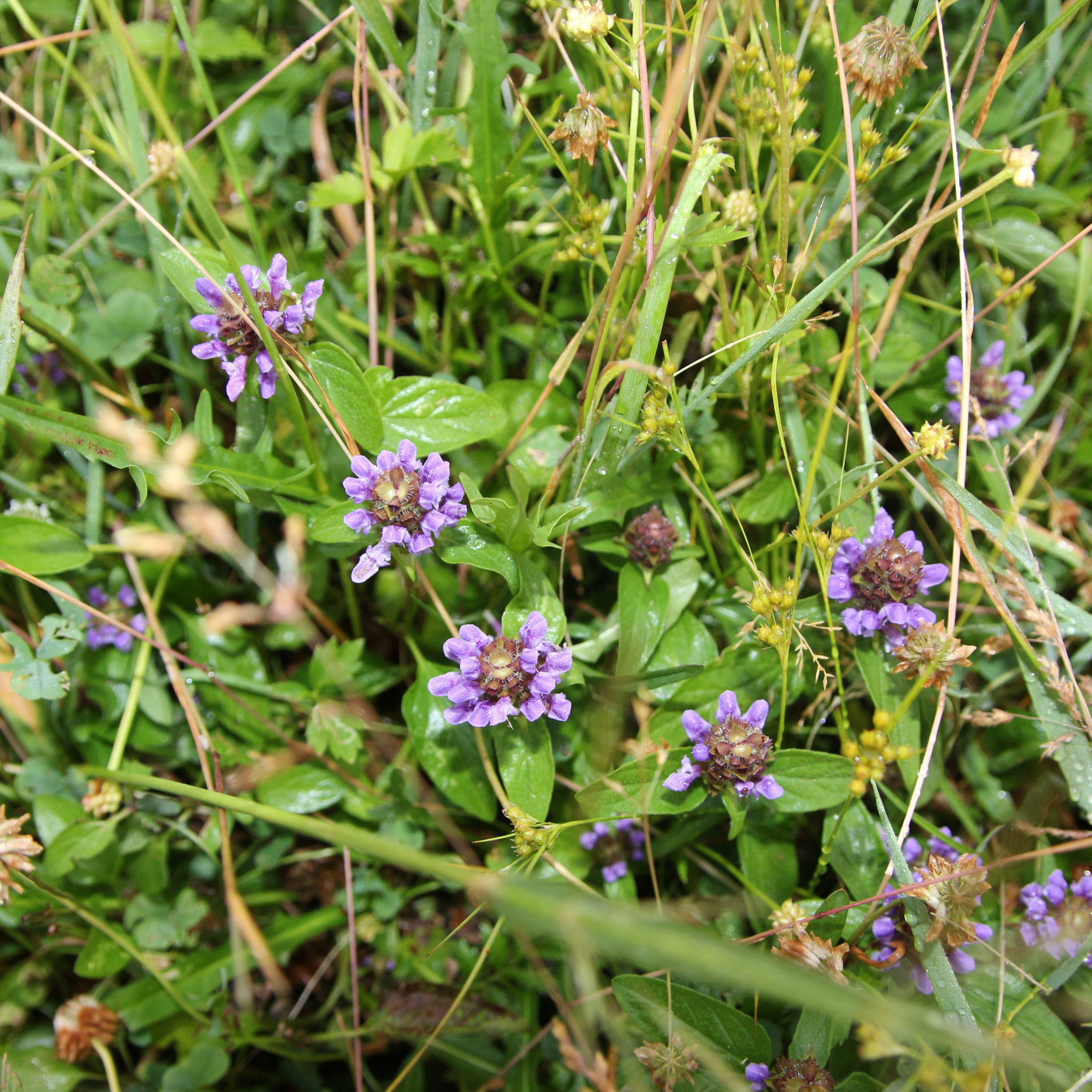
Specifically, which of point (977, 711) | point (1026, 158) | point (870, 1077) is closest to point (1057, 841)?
point (977, 711)

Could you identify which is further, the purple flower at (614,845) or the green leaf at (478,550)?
the purple flower at (614,845)

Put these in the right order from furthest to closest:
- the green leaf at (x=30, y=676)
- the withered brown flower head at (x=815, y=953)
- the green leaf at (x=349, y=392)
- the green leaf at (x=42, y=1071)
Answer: the green leaf at (x=42, y=1071) → the green leaf at (x=30, y=676) → the green leaf at (x=349, y=392) → the withered brown flower head at (x=815, y=953)

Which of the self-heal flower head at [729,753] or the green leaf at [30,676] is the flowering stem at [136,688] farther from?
the self-heal flower head at [729,753]

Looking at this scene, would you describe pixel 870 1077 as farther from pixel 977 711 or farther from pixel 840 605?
pixel 840 605

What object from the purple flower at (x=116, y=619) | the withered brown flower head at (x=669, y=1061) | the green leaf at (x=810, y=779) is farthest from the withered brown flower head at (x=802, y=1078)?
the purple flower at (x=116, y=619)

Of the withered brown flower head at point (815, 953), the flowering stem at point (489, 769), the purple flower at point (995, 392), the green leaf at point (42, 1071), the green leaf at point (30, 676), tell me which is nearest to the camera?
the withered brown flower head at point (815, 953)

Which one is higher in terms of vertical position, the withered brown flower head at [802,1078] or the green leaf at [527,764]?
the green leaf at [527,764]
